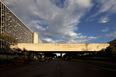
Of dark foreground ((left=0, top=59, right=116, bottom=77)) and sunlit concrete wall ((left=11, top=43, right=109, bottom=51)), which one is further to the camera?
sunlit concrete wall ((left=11, top=43, right=109, bottom=51))

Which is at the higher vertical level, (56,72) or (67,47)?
(67,47)

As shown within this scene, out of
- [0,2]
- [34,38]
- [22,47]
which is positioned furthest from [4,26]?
[34,38]

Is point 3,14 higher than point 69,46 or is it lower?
A: higher

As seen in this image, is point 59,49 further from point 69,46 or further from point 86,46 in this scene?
point 86,46

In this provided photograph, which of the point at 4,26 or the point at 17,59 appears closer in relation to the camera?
the point at 17,59

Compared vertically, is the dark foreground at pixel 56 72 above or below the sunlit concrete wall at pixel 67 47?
below

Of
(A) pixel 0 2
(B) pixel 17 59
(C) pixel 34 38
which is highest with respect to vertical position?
(A) pixel 0 2

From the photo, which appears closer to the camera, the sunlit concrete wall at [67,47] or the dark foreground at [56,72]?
the dark foreground at [56,72]

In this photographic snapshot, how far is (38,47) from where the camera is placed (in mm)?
53812

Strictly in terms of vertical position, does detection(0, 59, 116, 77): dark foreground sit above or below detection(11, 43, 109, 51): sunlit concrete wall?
below

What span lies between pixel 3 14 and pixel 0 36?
32042 mm

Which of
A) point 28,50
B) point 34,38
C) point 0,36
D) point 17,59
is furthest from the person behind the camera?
point 34,38

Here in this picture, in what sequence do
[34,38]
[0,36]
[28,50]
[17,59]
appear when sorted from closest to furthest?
[17,59], [0,36], [28,50], [34,38]

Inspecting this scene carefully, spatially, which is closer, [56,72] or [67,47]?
[56,72]
